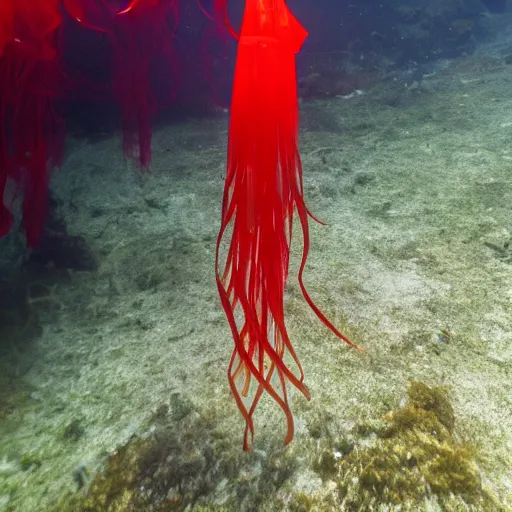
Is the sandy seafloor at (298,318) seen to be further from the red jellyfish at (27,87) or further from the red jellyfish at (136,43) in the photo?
the red jellyfish at (136,43)

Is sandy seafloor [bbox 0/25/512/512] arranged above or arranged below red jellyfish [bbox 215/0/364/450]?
below

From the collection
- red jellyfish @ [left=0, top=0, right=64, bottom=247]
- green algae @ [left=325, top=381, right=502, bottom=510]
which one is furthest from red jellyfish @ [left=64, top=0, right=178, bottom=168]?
green algae @ [left=325, top=381, right=502, bottom=510]

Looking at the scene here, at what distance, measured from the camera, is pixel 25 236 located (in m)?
2.80

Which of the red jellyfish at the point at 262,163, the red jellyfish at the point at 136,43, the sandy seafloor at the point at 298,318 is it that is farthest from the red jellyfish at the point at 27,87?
the red jellyfish at the point at 262,163

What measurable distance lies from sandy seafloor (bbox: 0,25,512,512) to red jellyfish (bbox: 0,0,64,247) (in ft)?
2.57

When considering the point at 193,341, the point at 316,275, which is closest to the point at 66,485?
the point at 193,341

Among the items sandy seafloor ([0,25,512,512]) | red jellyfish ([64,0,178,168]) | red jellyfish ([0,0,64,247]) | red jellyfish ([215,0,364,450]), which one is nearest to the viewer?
red jellyfish ([215,0,364,450])

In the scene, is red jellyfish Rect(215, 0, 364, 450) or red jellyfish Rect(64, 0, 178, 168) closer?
red jellyfish Rect(215, 0, 364, 450)

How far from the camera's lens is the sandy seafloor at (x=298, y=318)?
129 cm

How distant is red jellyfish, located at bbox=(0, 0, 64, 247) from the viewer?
1.44 m

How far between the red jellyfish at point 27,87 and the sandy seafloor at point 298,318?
782 millimetres

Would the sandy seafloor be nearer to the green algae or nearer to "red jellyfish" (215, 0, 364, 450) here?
the green algae

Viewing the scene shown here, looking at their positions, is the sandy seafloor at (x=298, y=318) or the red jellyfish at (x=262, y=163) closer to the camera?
the red jellyfish at (x=262, y=163)

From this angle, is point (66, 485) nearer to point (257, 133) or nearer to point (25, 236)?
point (257, 133)
